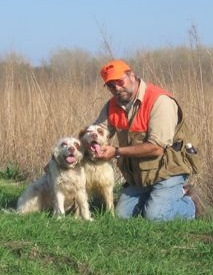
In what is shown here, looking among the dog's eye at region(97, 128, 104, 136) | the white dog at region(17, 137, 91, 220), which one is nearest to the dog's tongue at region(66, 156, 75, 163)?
the white dog at region(17, 137, 91, 220)

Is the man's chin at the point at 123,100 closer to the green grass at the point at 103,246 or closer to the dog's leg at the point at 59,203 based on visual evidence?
the dog's leg at the point at 59,203

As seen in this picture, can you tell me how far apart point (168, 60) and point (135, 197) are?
8.07ft

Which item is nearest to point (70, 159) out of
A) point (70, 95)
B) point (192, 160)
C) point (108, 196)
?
point (108, 196)

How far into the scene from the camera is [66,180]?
6238mm

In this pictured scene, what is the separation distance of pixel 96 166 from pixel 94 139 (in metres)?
0.37

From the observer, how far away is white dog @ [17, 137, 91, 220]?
6137 mm

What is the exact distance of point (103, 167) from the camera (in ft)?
21.2

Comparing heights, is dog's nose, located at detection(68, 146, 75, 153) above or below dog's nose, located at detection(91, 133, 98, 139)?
below

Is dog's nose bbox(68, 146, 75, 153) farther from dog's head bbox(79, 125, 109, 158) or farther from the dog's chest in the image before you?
the dog's chest

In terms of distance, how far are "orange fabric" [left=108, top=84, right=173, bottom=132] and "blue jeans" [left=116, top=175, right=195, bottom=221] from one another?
2.02ft

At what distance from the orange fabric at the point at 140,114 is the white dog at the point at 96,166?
214mm

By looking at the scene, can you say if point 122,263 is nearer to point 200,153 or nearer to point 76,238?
point 76,238

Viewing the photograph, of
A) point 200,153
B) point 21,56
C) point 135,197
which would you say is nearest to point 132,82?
point 135,197

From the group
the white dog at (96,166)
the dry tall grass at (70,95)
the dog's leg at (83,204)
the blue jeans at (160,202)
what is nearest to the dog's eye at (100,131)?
the white dog at (96,166)
